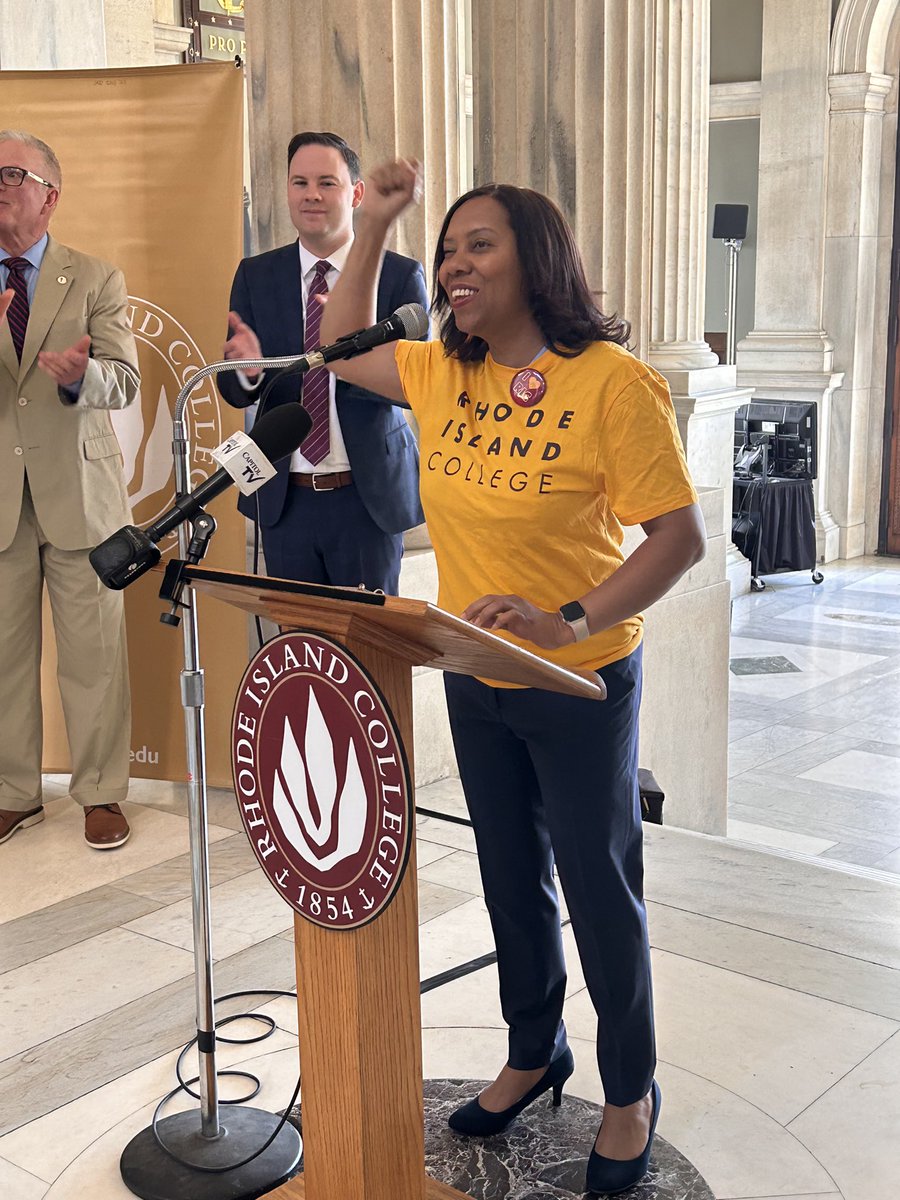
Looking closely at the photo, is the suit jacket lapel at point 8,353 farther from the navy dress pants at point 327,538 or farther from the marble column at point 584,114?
the marble column at point 584,114

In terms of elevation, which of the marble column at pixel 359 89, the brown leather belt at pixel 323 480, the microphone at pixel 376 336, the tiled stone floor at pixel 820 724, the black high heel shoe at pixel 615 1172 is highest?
the marble column at pixel 359 89

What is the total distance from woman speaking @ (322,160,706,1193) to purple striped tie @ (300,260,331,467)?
1.11m

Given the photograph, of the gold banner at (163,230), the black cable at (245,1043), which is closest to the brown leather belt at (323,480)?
the gold banner at (163,230)

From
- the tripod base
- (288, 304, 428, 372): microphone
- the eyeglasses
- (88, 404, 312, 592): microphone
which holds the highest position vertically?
the eyeglasses

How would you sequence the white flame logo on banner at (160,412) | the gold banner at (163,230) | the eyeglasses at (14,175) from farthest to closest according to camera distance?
1. the white flame logo on banner at (160,412)
2. the gold banner at (163,230)
3. the eyeglasses at (14,175)

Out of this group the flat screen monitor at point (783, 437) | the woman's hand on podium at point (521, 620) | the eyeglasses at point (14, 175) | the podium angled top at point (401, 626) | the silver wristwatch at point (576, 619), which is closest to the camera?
the podium angled top at point (401, 626)

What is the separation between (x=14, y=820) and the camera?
13.8 feet

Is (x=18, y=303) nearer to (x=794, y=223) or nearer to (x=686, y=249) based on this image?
(x=686, y=249)

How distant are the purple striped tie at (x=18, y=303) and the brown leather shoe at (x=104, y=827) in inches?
52.4

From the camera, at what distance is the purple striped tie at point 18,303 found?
13.0ft

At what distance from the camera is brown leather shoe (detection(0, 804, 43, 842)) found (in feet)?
13.7

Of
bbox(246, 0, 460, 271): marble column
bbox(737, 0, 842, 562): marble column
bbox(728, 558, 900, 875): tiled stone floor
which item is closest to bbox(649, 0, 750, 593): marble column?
bbox(728, 558, 900, 875): tiled stone floor

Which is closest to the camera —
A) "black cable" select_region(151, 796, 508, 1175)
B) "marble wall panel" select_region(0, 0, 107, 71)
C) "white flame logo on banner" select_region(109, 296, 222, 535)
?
"black cable" select_region(151, 796, 508, 1175)

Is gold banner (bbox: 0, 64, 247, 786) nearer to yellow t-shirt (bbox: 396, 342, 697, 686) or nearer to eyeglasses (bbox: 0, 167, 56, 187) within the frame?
eyeglasses (bbox: 0, 167, 56, 187)
